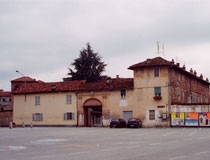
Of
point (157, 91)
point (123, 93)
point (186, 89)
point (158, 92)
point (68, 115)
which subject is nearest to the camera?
point (158, 92)

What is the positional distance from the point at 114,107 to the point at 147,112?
216 inches

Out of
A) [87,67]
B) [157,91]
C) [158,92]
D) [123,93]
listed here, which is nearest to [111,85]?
[123,93]

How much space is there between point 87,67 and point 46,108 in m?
23.7

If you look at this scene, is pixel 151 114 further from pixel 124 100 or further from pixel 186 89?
pixel 186 89

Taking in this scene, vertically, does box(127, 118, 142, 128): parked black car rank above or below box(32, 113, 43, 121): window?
below

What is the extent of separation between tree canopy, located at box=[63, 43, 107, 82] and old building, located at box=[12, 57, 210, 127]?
58.2ft

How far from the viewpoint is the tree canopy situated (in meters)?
87.6

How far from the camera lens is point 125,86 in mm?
61875

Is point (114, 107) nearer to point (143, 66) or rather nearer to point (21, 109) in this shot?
point (143, 66)

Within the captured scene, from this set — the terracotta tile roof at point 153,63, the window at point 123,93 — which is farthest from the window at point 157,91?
the window at point 123,93

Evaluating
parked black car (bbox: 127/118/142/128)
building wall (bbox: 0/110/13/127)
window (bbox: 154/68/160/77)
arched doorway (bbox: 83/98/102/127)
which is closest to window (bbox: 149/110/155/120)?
parked black car (bbox: 127/118/142/128)

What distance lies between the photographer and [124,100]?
202ft

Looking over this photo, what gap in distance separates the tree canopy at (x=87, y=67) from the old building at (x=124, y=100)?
17.7 m

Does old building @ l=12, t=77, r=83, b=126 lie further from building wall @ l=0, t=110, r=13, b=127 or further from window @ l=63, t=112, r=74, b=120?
building wall @ l=0, t=110, r=13, b=127
